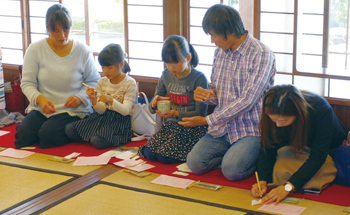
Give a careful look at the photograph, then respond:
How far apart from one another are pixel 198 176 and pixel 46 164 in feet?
3.79

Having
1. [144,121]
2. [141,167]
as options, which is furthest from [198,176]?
[144,121]

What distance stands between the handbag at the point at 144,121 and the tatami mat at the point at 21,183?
963mm

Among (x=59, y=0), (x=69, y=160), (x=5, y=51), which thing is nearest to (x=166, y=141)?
(x=69, y=160)

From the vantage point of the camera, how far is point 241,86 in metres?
2.71

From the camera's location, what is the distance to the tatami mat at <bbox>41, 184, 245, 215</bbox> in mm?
2275

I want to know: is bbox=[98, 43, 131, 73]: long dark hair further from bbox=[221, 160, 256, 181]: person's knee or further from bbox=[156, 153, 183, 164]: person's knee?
bbox=[221, 160, 256, 181]: person's knee

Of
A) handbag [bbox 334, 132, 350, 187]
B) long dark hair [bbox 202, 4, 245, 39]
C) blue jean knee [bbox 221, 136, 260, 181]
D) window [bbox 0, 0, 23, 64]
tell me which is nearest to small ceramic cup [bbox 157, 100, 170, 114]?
blue jean knee [bbox 221, 136, 260, 181]

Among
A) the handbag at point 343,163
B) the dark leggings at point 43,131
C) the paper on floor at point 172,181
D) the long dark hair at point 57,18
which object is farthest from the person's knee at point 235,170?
the long dark hair at point 57,18

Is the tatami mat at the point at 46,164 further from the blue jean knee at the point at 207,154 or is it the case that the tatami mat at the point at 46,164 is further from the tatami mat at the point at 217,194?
the blue jean knee at the point at 207,154

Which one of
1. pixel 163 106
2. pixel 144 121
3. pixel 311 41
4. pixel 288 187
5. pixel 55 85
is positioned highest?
pixel 311 41

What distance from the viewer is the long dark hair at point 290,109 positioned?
2.15m

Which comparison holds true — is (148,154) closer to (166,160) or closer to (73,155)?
(166,160)

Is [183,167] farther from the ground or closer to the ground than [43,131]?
closer to the ground

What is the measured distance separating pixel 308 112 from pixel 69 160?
5.92ft
